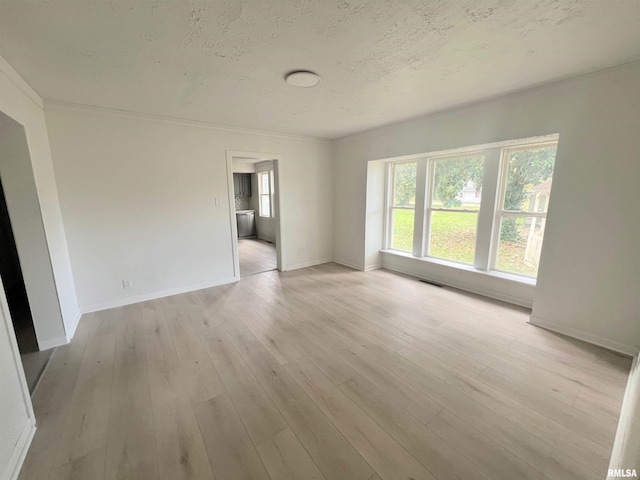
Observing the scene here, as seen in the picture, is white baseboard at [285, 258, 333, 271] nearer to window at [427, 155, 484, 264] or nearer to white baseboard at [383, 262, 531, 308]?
white baseboard at [383, 262, 531, 308]

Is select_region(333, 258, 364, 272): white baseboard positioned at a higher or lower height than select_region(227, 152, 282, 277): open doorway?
lower

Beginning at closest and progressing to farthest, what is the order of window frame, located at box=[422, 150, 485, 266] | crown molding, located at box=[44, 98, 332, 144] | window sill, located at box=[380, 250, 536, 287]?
crown molding, located at box=[44, 98, 332, 144]
window sill, located at box=[380, 250, 536, 287]
window frame, located at box=[422, 150, 485, 266]

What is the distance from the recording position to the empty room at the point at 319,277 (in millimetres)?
1473

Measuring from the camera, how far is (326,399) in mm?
1845

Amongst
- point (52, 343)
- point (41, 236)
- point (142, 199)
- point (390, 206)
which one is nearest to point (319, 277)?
point (390, 206)

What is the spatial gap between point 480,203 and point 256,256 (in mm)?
4548

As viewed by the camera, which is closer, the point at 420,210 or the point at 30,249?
the point at 30,249

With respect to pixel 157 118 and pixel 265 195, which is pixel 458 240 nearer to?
pixel 157 118

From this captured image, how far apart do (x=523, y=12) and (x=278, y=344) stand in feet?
9.86

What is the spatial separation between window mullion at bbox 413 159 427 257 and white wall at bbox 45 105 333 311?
90.4 inches

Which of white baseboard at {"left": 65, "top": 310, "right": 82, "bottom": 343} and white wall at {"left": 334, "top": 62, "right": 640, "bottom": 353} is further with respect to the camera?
white baseboard at {"left": 65, "top": 310, "right": 82, "bottom": 343}

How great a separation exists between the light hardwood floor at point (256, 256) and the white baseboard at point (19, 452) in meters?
3.11

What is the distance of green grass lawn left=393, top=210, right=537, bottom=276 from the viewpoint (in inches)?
132

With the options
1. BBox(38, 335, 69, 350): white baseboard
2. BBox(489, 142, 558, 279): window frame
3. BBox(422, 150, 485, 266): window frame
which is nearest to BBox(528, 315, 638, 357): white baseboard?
BBox(489, 142, 558, 279): window frame
